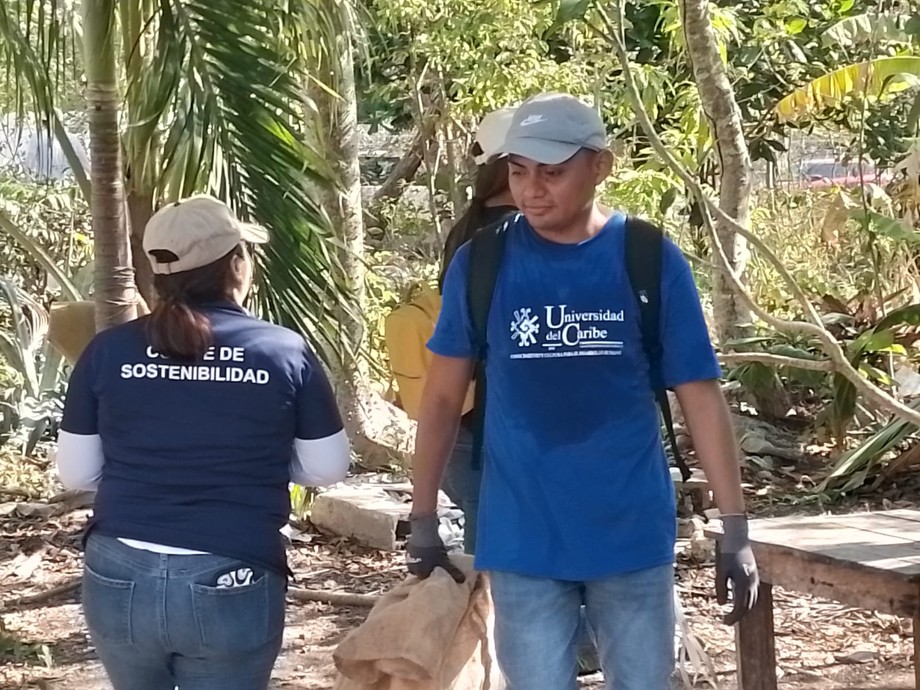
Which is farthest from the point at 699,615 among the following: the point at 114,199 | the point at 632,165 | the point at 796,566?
the point at 632,165

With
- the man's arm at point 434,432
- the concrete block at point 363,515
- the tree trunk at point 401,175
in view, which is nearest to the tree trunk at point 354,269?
the concrete block at point 363,515

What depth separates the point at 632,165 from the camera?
11.7m

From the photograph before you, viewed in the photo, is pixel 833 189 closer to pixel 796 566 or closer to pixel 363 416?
pixel 363 416

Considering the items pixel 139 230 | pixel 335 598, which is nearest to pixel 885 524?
pixel 139 230

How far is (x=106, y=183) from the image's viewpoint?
4.61m

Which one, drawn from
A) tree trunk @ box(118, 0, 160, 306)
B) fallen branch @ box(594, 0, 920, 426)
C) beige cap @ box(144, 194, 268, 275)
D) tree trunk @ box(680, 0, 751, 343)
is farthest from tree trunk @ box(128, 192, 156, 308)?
tree trunk @ box(680, 0, 751, 343)

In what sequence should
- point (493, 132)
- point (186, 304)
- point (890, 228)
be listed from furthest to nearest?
point (890, 228) < point (493, 132) < point (186, 304)

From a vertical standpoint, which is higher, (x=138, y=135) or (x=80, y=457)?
(x=138, y=135)

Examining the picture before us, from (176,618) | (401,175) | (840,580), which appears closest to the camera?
(176,618)

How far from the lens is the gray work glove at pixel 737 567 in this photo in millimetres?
2764

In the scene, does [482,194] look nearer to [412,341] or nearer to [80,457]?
[412,341]

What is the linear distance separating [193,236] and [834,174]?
13.0m

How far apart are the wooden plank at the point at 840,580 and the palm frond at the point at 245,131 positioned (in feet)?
5.70

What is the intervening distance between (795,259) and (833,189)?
892mm
